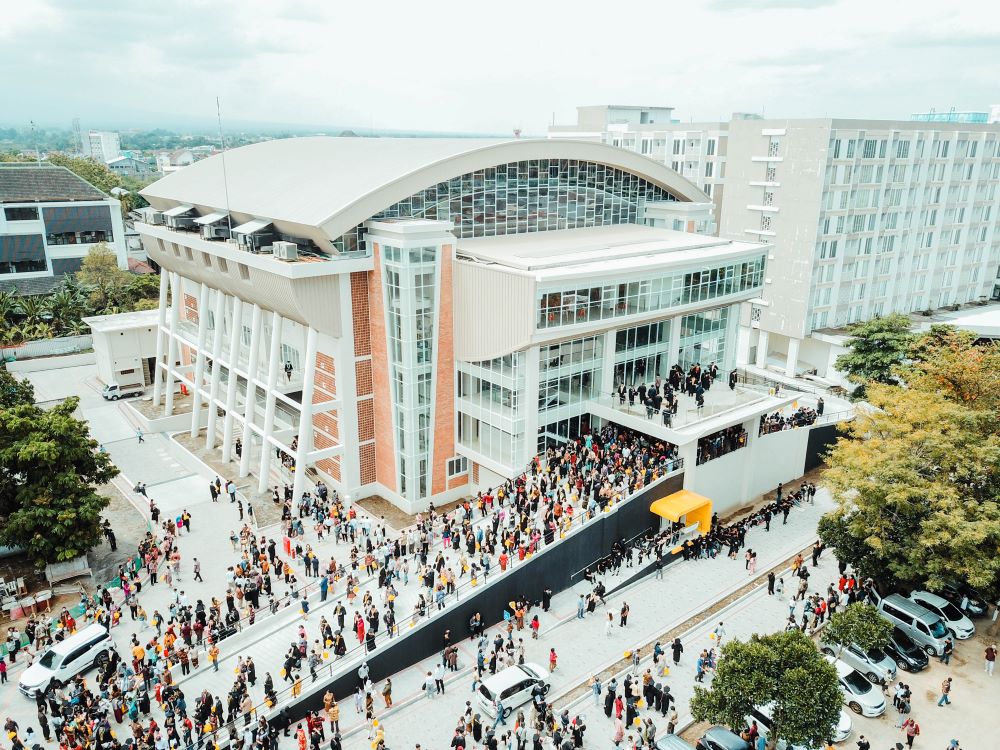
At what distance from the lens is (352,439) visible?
35.0m

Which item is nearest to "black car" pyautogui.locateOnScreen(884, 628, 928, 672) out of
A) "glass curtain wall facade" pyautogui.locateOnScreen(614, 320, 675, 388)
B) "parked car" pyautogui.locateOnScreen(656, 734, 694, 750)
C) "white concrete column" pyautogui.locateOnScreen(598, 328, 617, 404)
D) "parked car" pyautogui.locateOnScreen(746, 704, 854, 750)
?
"parked car" pyautogui.locateOnScreen(746, 704, 854, 750)

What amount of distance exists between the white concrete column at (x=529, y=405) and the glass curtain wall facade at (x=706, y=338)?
10.2 m

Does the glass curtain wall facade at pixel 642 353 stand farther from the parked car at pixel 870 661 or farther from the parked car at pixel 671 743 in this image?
the parked car at pixel 671 743

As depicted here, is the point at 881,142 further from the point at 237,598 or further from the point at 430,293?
the point at 237,598

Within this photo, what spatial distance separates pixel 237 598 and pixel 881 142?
168 ft

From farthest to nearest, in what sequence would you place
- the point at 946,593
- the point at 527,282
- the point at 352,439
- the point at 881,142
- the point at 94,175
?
the point at 94,175 → the point at 881,142 → the point at 352,439 → the point at 527,282 → the point at 946,593

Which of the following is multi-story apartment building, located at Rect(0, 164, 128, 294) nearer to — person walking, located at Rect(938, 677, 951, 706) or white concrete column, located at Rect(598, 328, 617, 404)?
white concrete column, located at Rect(598, 328, 617, 404)

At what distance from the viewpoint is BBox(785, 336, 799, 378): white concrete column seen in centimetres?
5462

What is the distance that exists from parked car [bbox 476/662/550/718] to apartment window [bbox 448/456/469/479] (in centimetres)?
1386

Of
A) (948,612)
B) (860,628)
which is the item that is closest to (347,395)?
(860,628)

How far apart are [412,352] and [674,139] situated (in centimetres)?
4520

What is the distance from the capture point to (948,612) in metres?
25.9

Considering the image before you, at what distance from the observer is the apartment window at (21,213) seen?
62.0 metres

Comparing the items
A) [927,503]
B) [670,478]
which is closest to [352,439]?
[670,478]
